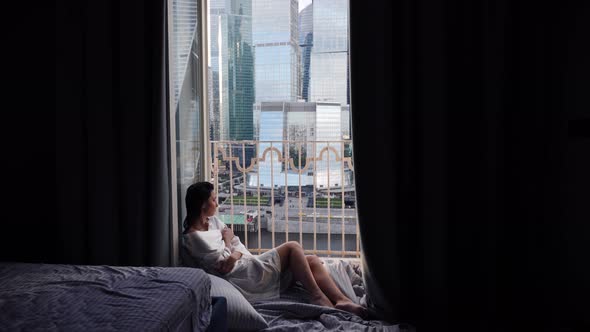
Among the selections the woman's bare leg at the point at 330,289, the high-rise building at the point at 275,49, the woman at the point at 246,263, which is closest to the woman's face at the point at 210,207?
the woman at the point at 246,263

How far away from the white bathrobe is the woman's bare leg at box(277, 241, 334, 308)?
0.19ft

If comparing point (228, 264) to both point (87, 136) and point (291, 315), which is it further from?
point (87, 136)

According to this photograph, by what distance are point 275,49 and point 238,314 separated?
226 centimetres

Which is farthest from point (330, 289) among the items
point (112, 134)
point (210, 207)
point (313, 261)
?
point (112, 134)

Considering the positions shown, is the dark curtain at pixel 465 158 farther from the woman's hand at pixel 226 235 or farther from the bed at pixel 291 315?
the woman's hand at pixel 226 235

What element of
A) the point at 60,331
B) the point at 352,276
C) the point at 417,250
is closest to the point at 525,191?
the point at 417,250

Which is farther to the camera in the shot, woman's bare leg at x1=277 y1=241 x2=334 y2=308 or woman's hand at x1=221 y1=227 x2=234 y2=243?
woman's hand at x1=221 y1=227 x2=234 y2=243

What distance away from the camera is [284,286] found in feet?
8.31

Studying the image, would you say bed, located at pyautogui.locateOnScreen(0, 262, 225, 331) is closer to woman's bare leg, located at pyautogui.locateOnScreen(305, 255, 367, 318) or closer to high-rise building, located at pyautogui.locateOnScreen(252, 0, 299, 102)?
woman's bare leg, located at pyautogui.locateOnScreen(305, 255, 367, 318)

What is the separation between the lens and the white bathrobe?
236 cm

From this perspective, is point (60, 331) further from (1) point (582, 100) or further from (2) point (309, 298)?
(1) point (582, 100)

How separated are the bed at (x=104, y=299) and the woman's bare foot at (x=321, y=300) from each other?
0.64 m

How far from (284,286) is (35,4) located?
2.35m

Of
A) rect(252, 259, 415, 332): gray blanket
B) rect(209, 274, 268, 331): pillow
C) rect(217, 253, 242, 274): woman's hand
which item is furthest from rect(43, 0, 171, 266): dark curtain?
rect(252, 259, 415, 332): gray blanket
